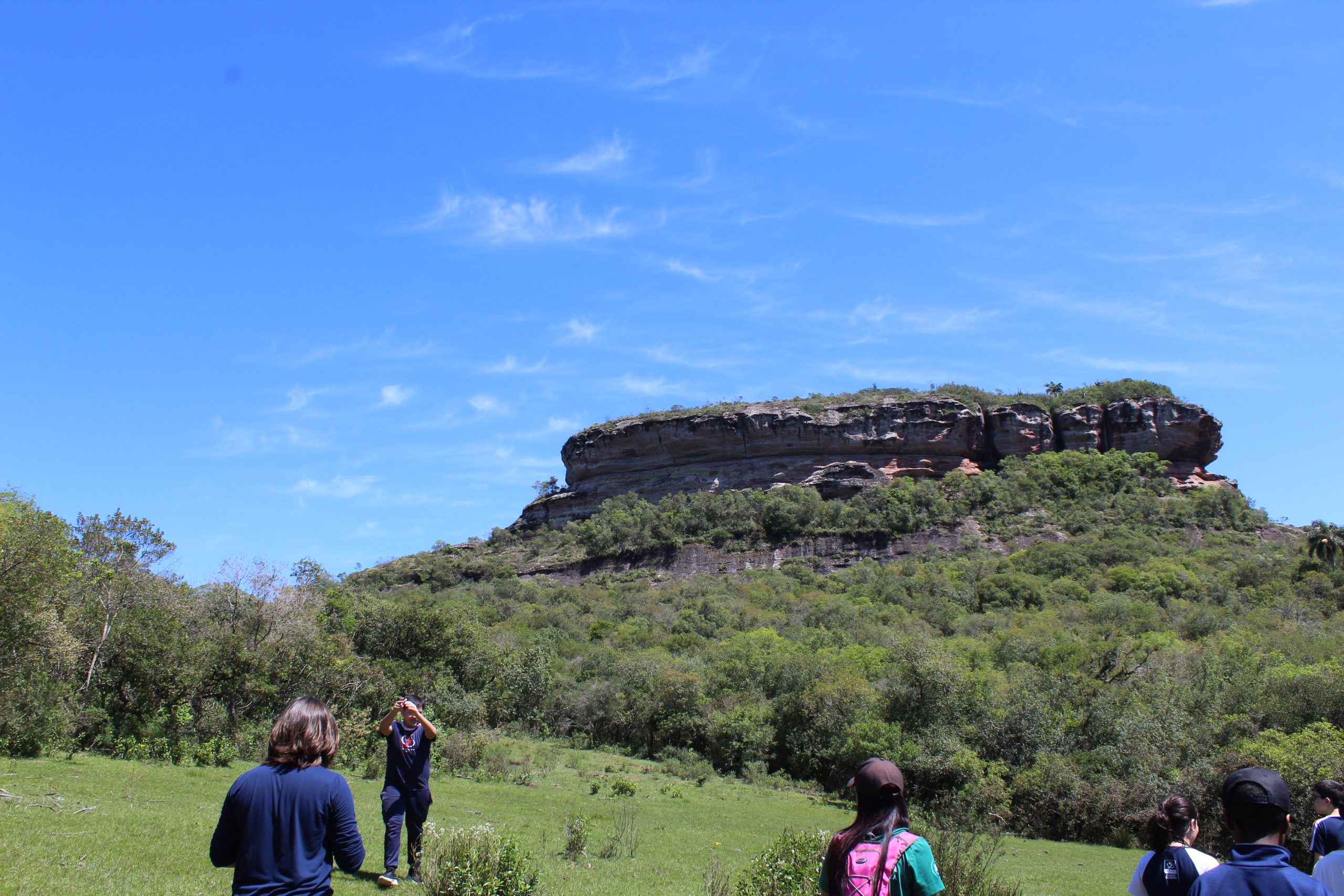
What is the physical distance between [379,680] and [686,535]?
2388 inches

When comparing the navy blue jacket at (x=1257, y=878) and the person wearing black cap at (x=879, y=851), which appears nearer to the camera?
the navy blue jacket at (x=1257, y=878)

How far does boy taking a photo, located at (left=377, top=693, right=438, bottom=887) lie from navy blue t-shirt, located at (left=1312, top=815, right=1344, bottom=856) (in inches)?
281

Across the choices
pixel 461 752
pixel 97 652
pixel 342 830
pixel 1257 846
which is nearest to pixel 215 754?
pixel 97 652

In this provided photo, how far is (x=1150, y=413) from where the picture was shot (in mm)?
98625

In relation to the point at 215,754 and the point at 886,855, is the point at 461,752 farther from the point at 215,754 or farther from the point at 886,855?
the point at 886,855

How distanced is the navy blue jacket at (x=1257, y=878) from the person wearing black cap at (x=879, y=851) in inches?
43.5

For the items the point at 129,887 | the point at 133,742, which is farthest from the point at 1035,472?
the point at 129,887

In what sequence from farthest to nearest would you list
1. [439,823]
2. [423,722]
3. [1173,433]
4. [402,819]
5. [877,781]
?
1. [1173,433]
2. [439,823]
3. [402,819]
4. [423,722]
5. [877,781]

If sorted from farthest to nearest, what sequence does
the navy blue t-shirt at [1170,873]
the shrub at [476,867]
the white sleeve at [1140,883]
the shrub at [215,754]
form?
1. the shrub at [215,754]
2. the shrub at [476,867]
3. the white sleeve at [1140,883]
4. the navy blue t-shirt at [1170,873]

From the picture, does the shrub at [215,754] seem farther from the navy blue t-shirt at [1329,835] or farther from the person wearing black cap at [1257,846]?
the person wearing black cap at [1257,846]

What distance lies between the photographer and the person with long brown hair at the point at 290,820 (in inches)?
160

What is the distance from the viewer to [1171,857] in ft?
17.0

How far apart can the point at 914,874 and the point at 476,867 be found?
5673mm

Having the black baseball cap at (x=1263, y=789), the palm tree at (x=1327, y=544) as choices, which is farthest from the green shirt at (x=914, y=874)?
the palm tree at (x=1327, y=544)
